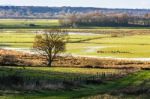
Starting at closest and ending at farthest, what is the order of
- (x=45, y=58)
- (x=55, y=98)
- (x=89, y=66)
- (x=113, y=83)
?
(x=55, y=98) < (x=113, y=83) < (x=89, y=66) < (x=45, y=58)

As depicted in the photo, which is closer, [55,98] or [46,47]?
[55,98]

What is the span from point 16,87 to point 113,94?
9.56 meters

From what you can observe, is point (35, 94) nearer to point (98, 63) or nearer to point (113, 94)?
point (113, 94)

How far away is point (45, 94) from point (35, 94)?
0.81 metres

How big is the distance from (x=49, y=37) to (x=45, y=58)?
7.94 meters

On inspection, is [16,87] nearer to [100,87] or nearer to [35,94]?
[35,94]

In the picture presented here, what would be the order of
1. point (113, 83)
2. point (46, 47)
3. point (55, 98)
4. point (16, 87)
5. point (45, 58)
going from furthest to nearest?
point (45, 58) < point (46, 47) < point (113, 83) < point (16, 87) < point (55, 98)

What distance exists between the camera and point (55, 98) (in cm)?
3269

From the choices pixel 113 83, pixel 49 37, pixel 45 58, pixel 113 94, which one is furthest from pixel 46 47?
pixel 113 94

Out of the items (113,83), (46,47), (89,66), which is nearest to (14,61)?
(46,47)

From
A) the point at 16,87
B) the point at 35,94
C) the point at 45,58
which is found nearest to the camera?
the point at 35,94

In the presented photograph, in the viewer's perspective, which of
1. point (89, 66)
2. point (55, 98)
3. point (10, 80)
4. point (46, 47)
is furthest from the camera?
point (46, 47)

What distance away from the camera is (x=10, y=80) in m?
41.1

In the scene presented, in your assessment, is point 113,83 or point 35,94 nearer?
point 35,94
